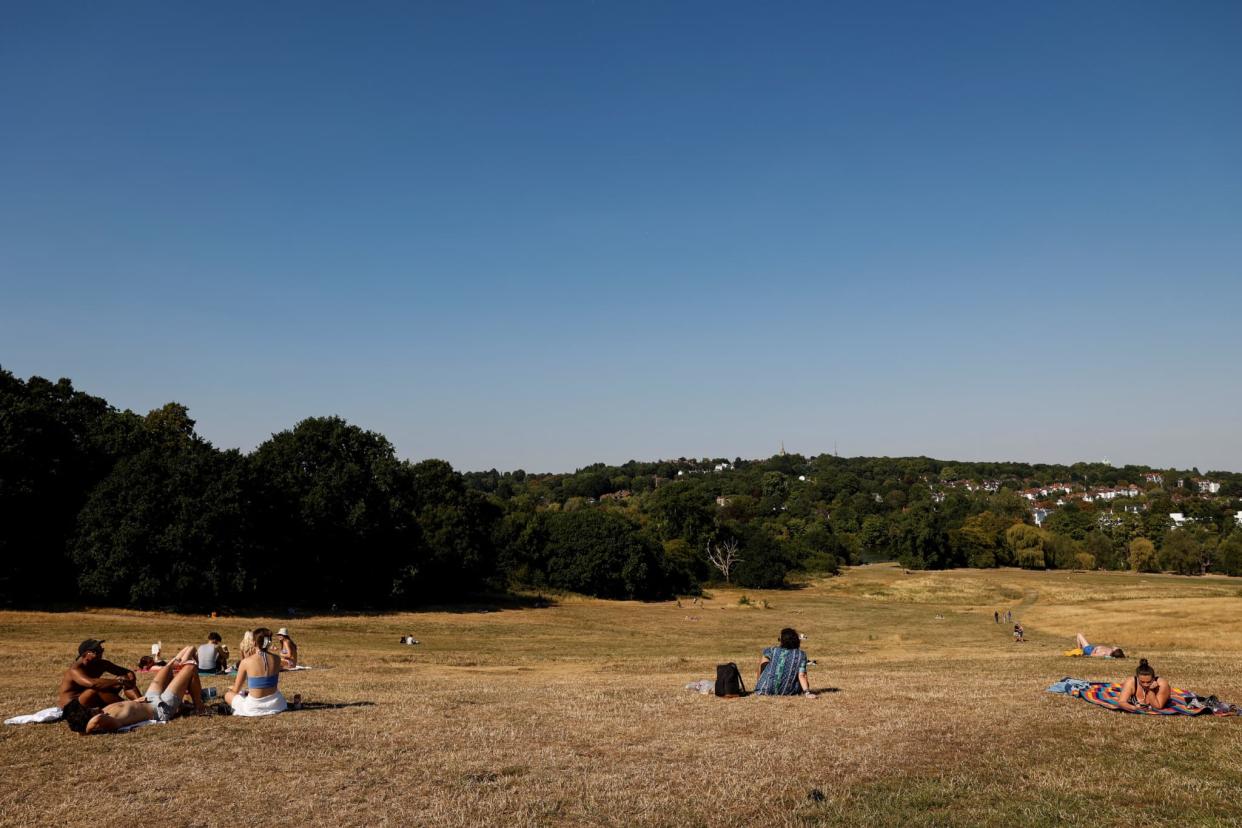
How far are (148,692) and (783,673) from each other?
1318 centimetres

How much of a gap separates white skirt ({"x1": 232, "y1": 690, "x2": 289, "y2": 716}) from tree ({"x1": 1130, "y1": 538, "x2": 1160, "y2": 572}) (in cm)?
15705

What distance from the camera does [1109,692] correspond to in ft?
57.0

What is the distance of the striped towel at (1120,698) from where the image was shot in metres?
16.1

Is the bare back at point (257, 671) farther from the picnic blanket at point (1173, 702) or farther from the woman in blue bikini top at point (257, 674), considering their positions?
the picnic blanket at point (1173, 702)

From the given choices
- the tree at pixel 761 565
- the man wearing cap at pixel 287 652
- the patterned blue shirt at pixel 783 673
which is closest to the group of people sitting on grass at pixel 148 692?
the man wearing cap at pixel 287 652

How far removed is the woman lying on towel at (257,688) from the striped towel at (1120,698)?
1679cm

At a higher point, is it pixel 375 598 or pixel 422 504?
pixel 422 504

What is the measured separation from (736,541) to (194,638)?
94.7 m

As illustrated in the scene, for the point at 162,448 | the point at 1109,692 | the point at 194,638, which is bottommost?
the point at 194,638

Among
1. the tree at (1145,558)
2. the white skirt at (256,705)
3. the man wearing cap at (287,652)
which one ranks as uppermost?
the white skirt at (256,705)

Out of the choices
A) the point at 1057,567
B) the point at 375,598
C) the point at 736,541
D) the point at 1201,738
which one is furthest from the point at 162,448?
the point at 1057,567

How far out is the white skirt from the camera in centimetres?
1538

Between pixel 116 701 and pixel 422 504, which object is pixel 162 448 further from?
pixel 116 701

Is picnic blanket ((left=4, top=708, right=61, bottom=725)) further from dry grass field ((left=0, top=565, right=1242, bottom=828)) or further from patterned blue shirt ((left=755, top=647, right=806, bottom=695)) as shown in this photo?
patterned blue shirt ((left=755, top=647, right=806, bottom=695))
